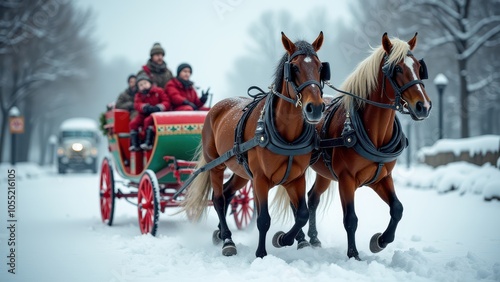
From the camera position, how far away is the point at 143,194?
8.22 m

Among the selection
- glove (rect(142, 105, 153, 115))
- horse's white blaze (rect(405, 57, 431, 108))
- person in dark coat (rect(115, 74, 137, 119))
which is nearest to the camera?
horse's white blaze (rect(405, 57, 431, 108))

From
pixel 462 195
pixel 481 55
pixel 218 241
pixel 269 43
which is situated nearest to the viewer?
pixel 218 241

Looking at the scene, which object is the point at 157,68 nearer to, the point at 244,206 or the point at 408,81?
the point at 244,206

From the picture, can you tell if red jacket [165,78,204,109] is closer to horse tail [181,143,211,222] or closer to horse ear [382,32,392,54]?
horse tail [181,143,211,222]

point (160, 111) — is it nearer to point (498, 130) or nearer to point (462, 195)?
point (462, 195)

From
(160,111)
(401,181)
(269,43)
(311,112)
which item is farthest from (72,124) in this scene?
(311,112)

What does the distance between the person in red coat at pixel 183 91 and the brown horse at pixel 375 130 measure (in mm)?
3506

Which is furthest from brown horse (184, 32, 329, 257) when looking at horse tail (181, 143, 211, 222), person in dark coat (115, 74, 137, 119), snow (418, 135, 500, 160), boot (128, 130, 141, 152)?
snow (418, 135, 500, 160)

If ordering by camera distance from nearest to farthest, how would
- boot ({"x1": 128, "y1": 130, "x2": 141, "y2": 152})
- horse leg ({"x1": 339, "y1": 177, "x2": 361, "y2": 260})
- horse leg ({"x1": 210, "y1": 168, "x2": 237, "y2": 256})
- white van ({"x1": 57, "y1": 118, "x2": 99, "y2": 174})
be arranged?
horse leg ({"x1": 339, "y1": 177, "x2": 361, "y2": 260}), horse leg ({"x1": 210, "y1": 168, "x2": 237, "y2": 256}), boot ({"x1": 128, "y1": 130, "x2": 141, "y2": 152}), white van ({"x1": 57, "y1": 118, "x2": 99, "y2": 174})

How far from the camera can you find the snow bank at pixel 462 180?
10507 mm

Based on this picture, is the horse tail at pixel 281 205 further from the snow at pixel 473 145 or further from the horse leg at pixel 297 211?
the snow at pixel 473 145

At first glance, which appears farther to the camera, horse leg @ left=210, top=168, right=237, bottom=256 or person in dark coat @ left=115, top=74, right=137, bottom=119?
person in dark coat @ left=115, top=74, right=137, bottom=119

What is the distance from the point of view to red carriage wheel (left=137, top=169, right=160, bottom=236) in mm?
7570

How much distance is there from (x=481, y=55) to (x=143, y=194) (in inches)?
974
